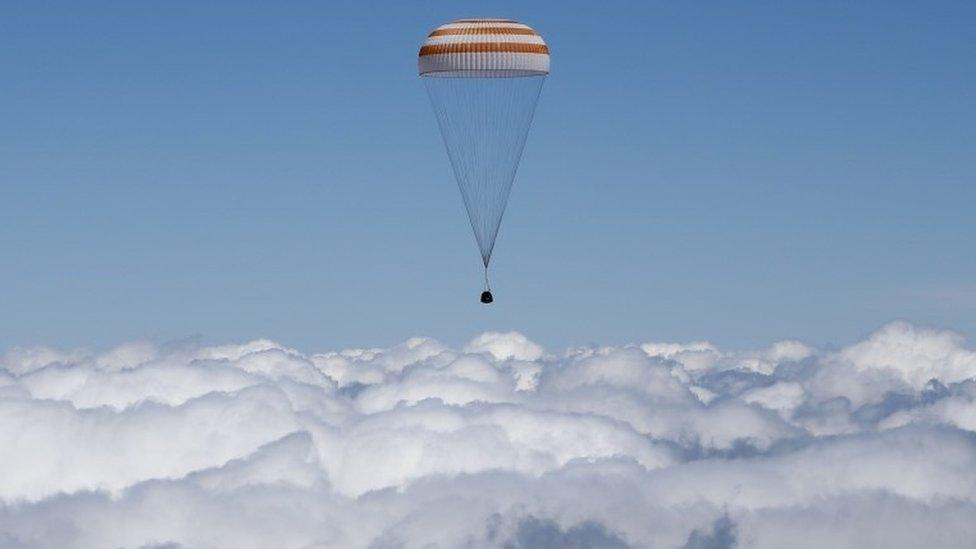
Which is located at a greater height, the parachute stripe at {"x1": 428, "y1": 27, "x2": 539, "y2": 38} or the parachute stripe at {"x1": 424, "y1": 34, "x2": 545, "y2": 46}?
the parachute stripe at {"x1": 428, "y1": 27, "x2": 539, "y2": 38}

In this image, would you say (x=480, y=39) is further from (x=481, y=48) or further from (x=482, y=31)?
(x=482, y=31)

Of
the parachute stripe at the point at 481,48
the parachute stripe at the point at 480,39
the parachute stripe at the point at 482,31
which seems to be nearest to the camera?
the parachute stripe at the point at 481,48

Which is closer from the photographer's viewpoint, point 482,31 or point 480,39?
point 480,39

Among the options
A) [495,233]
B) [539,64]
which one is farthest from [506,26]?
[495,233]

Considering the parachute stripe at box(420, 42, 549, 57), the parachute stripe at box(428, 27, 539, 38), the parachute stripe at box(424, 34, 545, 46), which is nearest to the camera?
the parachute stripe at box(420, 42, 549, 57)

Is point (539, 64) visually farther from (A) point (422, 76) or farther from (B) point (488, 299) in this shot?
(B) point (488, 299)

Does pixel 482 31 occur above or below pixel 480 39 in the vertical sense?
above

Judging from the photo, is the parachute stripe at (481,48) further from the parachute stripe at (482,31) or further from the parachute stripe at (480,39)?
the parachute stripe at (482,31)

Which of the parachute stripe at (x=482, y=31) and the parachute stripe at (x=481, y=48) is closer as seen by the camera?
the parachute stripe at (x=481, y=48)

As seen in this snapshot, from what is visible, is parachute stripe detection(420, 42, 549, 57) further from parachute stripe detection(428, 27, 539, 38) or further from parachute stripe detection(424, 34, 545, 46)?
parachute stripe detection(428, 27, 539, 38)

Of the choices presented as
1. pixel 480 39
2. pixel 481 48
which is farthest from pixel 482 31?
pixel 481 48

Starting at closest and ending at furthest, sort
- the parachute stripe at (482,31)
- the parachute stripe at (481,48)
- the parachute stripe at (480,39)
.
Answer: the parachute stripe at (481,48), the parachute stripe at (480,39), the parachute stripe at (482,31)
